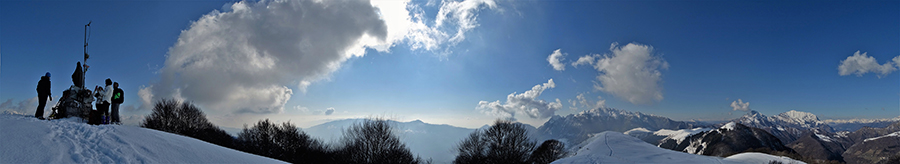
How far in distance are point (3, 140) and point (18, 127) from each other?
1.63 metres

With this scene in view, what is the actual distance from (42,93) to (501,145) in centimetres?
3255

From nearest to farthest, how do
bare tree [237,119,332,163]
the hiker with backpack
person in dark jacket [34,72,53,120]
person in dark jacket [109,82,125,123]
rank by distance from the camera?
person in dark jacket [34,72,53,120], the hiker with backpack, person in dark jacket [109,82,125,123], bare tree [237,119,332,163]

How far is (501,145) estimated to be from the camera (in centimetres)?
3616

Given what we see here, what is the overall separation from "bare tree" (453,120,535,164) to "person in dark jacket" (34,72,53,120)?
31.7 meters

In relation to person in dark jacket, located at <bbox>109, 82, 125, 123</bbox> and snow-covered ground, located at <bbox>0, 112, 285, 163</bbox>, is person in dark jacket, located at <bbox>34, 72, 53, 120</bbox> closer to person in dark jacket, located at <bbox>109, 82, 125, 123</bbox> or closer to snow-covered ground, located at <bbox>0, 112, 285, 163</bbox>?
person in dark jacket, located at <bbox>109, 82, 125, 123</bbox>

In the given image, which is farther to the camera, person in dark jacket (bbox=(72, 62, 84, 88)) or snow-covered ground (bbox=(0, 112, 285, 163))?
person in dark jacket (bbox=(72, 62, 84, 88))

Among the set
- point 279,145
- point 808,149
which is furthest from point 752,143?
point 279,145

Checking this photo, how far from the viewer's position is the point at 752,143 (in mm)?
88625

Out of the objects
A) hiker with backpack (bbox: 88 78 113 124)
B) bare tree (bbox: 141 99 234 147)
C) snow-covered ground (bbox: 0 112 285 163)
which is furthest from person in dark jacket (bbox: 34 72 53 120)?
bare tree (bbox: 141 99 234 147)

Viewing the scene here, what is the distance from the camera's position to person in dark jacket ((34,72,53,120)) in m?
11.9

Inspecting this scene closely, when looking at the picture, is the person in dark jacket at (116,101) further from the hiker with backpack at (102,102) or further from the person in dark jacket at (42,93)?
the person in dark jacket at (42,93)

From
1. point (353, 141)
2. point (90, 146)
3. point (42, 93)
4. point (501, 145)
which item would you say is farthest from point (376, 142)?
point (90, 146)

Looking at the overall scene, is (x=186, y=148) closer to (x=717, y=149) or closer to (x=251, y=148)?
(x=251, y=148)

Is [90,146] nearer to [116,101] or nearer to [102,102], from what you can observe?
[102,102]
